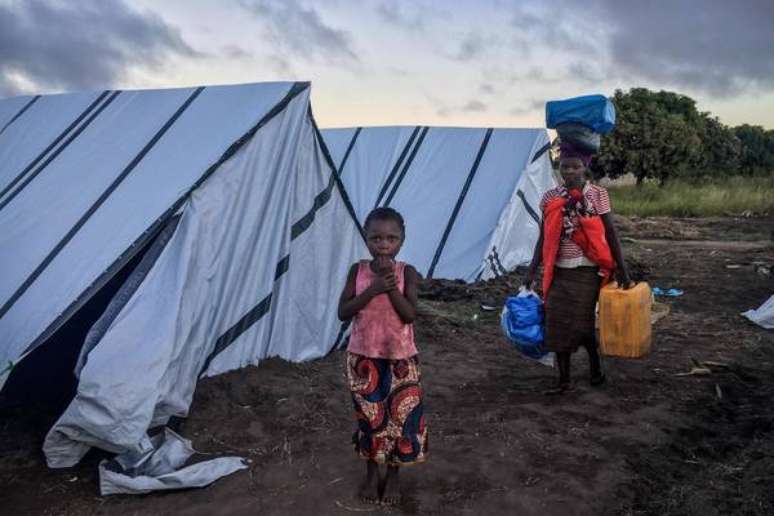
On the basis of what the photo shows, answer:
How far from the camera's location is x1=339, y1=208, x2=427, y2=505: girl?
2766 mm

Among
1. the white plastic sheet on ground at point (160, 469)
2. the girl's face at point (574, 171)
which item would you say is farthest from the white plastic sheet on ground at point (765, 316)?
the white plastic sheet on ground at point (160, 469)

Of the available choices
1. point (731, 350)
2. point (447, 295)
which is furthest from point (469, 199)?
point (731, 350)

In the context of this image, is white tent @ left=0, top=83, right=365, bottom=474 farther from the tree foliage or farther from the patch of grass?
the tree foliage

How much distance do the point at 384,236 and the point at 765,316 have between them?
5168mm

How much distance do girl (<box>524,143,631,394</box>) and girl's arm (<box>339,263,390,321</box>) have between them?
1.78 meters

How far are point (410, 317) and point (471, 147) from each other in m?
7.19

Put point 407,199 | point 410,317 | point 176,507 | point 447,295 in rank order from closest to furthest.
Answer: point 410,317 < point 176,507 < point 447,295 < point 407,199

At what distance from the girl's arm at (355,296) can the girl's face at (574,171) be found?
1846 mm

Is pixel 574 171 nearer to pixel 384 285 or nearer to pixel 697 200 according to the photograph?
pixel 384 285

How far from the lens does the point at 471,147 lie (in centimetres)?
964

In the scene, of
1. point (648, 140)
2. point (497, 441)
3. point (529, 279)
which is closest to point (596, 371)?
point (529, 279)

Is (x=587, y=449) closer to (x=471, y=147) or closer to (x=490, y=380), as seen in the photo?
(x=490, y=380)

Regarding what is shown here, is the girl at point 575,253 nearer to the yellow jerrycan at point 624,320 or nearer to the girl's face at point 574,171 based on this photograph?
the girl's face at point 574,171

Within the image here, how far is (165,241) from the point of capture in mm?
3803
